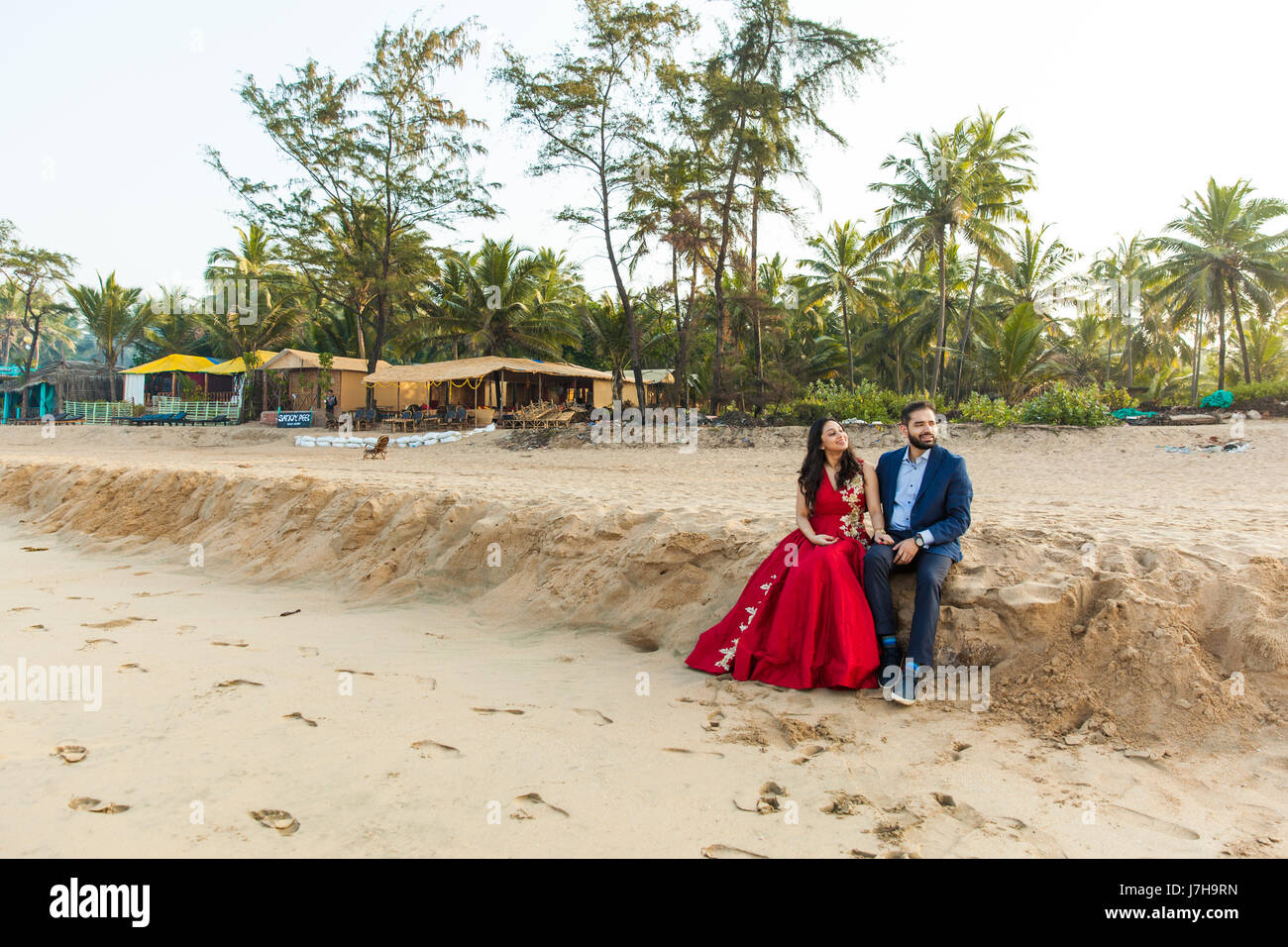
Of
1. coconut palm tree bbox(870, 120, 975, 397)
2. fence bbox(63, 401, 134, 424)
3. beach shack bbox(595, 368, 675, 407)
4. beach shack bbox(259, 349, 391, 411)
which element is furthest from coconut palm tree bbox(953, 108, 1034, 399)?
fence bbox(63, 401, 134, 424)

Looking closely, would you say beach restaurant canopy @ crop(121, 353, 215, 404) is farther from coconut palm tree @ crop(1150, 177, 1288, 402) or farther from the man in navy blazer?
coconut palm tree @ crop(1150, 177, 1288, 402)

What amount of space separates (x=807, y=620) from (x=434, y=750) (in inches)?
76.6

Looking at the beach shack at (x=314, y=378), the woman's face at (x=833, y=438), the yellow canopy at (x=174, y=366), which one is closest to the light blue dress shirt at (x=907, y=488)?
the woman's face at (x=833, y=438)

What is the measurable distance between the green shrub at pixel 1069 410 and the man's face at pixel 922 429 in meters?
12.1

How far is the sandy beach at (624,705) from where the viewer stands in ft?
8.79

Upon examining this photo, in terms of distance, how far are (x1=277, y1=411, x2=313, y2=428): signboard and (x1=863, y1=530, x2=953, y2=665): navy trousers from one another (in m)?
22.9

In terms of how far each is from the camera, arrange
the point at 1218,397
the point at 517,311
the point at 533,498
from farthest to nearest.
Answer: the point at 517,311, the point at 1218,397, the point at 533,498

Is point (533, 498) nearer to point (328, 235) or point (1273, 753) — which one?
point (1273, 753)

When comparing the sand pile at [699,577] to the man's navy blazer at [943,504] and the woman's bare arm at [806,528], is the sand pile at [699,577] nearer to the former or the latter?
the man's navy blazer at [943,504]

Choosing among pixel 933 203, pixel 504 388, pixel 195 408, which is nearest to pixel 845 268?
pixel 933 203

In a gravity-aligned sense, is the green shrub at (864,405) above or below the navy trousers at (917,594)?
above
